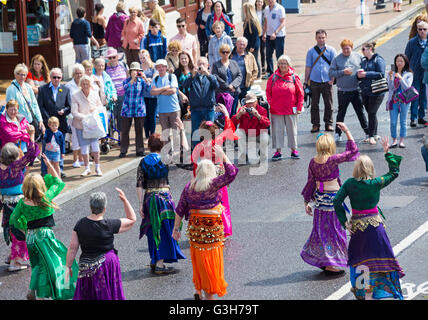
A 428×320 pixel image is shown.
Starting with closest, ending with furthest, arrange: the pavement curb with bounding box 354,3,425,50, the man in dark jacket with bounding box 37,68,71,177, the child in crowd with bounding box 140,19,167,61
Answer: the man in dark jacket with bounding box 37,68,71,177
the child in crowd with bounding box 140,19,167,61
the pavement curb with bounding box 354,3,425,50

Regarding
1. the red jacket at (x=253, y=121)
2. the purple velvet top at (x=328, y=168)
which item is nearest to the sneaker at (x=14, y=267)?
the purple velvet top at (x=328, y=168)

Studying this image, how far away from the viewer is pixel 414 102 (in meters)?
17.7

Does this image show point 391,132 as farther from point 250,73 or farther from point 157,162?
point 157,162

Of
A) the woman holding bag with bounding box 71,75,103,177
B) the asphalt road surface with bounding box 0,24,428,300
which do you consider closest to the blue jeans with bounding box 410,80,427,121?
→ the asphalt road surface with bounding box 0,24,428,300

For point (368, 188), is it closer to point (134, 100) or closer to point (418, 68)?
point (134, 100)

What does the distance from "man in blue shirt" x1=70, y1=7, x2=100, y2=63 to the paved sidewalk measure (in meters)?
2.07

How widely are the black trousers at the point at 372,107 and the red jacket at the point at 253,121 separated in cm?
218

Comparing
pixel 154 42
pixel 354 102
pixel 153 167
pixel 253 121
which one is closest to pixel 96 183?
pixel 253 121

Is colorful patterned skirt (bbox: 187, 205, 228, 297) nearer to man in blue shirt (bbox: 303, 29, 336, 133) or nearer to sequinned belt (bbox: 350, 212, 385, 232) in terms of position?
sequinned belt (bbox: 350, 212, 385, 232)

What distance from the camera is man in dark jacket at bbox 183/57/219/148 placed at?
15.3 m

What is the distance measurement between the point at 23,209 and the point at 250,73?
7.91m

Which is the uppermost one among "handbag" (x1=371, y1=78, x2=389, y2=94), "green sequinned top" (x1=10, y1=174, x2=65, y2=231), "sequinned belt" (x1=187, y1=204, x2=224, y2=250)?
"handbag" (x1=371, y1=78, x2=389, y2=94)

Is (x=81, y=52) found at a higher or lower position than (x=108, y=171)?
higher

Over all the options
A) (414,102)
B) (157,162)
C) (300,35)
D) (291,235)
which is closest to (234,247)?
(291,235)
